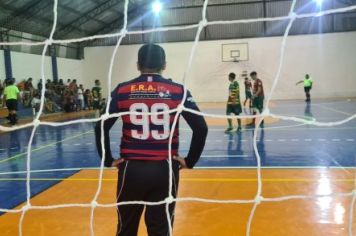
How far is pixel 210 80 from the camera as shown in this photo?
2078cm

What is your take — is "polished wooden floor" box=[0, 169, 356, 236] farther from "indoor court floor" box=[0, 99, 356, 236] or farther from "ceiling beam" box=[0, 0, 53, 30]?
"ceiling beam" box=[0, 0, 53, 30]

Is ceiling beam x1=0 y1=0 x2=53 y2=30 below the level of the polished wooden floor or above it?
above

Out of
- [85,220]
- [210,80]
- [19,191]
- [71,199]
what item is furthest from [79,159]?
[210,80]

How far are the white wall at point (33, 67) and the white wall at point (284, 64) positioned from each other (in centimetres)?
307

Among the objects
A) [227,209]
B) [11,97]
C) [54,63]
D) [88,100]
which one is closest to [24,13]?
[54,63]

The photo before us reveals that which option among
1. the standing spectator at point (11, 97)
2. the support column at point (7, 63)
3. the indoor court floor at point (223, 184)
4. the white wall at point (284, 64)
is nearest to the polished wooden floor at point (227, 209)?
the indoor court floor at point (223, 184)

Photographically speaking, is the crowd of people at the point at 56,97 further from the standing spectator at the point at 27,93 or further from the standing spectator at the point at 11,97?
the standing spectator at the point at 11,97

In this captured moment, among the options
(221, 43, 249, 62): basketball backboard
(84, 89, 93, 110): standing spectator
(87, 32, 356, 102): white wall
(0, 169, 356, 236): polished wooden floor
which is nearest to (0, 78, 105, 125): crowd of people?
(84, 89, 93, 110): standing spectator

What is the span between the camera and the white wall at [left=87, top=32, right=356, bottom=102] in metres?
19.7

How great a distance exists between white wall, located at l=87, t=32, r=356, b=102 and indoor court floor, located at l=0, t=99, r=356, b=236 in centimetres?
1257

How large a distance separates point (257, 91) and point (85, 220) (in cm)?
613

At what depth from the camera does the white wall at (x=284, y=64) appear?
64.7 feet

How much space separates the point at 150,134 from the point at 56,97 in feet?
50.2

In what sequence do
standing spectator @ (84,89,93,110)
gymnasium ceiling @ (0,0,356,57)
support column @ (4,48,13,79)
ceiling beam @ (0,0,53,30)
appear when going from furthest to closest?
gymnasium ceiling @ (0,0,356,57) < standing spectator @ (84,89,93,110) < ceiling beam @ (0,0,53,30) < support column @ (4,48,13,79)
